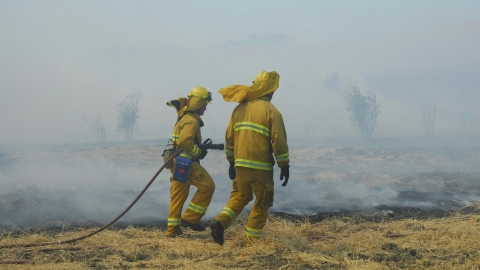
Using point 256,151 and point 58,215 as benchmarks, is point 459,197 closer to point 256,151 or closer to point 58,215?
point 256,151

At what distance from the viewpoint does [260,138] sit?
471 cm

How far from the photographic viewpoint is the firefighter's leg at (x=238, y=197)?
4.69 meters

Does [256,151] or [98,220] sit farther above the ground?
[256,151]

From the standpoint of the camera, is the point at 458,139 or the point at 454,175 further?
the point at 458,139

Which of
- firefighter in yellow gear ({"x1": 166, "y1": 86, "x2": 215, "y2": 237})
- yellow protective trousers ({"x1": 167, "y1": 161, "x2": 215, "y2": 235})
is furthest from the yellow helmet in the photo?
yellow protective trousers ({"x1": 167, "y1": 161, "x2": 215, "y2": 235})

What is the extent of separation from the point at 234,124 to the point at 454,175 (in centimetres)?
931

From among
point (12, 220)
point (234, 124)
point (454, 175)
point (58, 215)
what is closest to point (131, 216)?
point (58, 215)

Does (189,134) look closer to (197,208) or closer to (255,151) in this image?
(197,208)

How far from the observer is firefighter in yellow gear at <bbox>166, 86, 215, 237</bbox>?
228 inches

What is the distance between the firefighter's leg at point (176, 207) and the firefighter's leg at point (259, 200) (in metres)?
1.37

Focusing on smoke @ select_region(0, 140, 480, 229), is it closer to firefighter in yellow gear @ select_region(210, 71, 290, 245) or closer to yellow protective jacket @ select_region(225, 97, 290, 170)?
firefighter in yellow gear @ select_region(210, 71, 290, 245)

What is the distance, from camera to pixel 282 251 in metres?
4.32

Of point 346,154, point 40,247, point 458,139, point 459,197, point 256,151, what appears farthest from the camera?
point 458,139

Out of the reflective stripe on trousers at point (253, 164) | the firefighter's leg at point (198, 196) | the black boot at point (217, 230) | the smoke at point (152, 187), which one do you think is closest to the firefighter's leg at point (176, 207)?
the firefighter's leg at point (198, 196)
